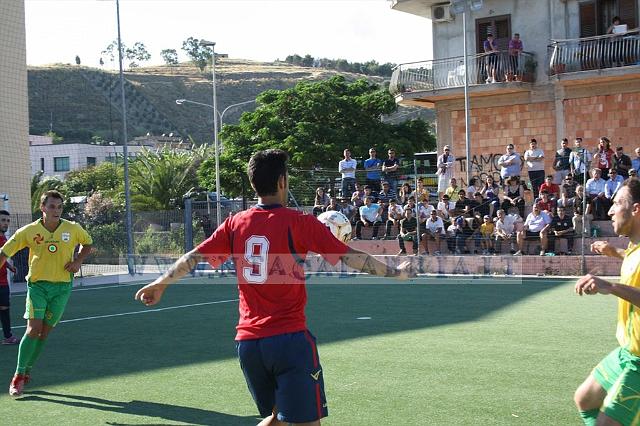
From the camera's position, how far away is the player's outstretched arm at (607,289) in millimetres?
4289

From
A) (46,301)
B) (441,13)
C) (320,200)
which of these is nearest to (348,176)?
(320,200)

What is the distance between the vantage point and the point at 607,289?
430 cm

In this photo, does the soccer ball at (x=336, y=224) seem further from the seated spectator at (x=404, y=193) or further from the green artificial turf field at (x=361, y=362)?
the seated spectator at (x=404, y=193)

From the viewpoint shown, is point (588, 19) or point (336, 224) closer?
point (336, 224)

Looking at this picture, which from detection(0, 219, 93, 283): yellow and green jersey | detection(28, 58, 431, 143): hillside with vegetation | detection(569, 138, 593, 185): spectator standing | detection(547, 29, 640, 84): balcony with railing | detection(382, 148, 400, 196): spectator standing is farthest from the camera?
detection(28, 58, 431, 143): hillside with vegetation

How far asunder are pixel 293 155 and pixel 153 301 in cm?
3853

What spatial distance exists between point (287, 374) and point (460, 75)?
27390 millimetres

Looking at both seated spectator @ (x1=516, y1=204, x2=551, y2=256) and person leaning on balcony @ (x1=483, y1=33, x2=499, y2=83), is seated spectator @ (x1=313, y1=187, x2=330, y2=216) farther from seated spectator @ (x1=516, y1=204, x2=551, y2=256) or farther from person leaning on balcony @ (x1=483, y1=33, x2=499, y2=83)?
person leaning on balcony @ (x1=483, y1=33, x2=499, y2=83)

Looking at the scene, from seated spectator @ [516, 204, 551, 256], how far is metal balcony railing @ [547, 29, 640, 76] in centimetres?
874

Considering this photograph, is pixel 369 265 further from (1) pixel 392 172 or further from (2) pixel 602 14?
(2) pixel 602 14

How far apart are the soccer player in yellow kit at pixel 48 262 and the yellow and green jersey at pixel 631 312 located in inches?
226

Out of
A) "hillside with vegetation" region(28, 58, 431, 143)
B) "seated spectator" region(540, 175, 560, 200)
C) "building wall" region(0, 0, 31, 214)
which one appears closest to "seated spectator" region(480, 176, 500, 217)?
"seated spectator" region(540, 175, 560, 200)

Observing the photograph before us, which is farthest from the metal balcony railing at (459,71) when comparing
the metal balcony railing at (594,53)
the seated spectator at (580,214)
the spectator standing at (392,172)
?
the seated spectator at (580,214)

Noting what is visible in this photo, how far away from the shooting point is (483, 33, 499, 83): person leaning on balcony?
29736mm
